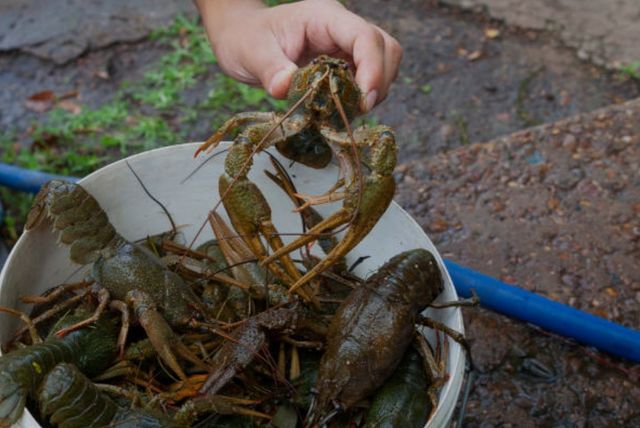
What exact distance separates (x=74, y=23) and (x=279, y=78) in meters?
3.20

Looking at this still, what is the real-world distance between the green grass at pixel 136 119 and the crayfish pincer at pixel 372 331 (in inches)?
87.9

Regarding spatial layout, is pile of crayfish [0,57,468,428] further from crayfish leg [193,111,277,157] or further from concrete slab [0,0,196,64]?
concrete slab [0,0,196,64]

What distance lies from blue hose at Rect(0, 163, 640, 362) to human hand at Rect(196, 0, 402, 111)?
2.99ft

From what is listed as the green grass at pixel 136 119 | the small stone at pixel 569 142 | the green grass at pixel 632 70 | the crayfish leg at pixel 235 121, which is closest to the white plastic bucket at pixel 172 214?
the crayfish leg at pixel 235 121

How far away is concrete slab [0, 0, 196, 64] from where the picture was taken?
15.3 ft

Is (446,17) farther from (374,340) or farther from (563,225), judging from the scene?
(374,340)

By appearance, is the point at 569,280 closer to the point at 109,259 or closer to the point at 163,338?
the point at 163,338

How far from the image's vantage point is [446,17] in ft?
16.7

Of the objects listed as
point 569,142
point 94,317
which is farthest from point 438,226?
point 94,317

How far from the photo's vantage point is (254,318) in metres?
2.06

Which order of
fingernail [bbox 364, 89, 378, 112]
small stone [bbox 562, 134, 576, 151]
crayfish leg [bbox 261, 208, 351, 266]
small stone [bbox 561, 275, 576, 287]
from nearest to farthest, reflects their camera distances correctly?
1. crayfish leg [bbox 261, 208, 351, 266]
2. fingernail [bbox 364, 89, 378, 112]
3. small stone [bbox 561, 275, 576, 287]
4. small stone [bbox 562, 134, 576, 151]

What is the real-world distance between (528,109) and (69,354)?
10.8 ft

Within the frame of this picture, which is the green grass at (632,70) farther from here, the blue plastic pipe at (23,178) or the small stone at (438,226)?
the blue plastic pipe at (23,178)

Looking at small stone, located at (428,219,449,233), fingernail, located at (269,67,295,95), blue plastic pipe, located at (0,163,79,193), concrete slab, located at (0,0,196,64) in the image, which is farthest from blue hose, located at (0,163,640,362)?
concrete slab, located at (0,0,196,64)
